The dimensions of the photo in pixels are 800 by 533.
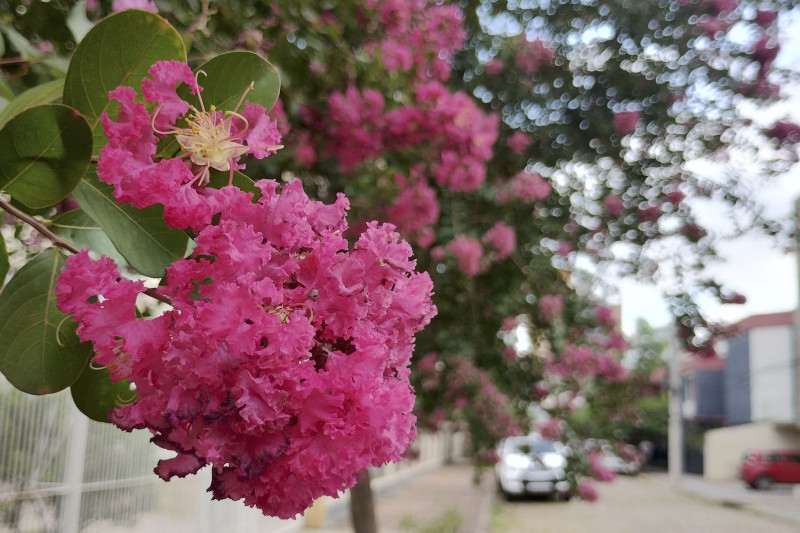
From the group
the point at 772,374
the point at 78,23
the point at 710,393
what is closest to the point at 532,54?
the point at 78,23

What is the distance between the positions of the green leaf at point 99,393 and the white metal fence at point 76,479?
3.34 m

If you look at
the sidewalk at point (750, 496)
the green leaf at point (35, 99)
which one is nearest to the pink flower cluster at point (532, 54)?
the green leaf at point (35, 99)

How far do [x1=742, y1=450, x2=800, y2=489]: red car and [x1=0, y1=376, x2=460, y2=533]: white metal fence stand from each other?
18.2 meters

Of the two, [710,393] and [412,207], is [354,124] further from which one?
[710,393]

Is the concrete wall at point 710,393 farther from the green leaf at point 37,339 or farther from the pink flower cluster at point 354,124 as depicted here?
the green leaf at point 37,339

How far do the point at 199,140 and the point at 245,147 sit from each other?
0.05 meters

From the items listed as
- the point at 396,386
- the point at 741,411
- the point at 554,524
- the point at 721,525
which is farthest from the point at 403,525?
the point at 741,411

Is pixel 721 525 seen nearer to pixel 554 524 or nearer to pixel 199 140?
pixel 554 524

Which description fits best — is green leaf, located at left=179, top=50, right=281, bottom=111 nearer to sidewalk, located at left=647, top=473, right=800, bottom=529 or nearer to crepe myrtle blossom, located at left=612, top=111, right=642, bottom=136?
crepe myrtle blossom, located at left=612, top=111, right=642, bottom=136

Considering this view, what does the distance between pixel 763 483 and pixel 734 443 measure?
14.5ft

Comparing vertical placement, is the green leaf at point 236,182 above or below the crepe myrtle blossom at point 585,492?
above

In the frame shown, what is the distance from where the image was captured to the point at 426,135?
308 cm

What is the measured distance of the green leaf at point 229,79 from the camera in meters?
0.88

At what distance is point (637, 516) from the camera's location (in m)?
12.9
